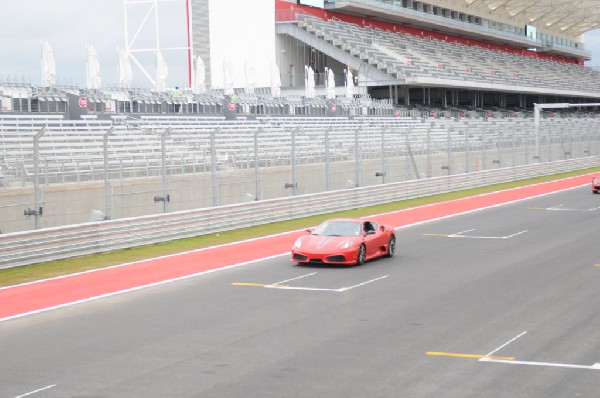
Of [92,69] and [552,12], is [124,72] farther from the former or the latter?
[552,12]

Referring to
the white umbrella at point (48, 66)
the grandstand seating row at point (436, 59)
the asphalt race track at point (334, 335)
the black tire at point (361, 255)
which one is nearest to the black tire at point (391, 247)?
the asphalt race track at point (334, 335)

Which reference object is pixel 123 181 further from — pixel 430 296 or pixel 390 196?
pixel 390 196

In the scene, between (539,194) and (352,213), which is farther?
(539,194)

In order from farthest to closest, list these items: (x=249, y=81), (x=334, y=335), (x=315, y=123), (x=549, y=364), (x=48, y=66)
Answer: (x=249, y=81), (x=315, y=123), (x=48, y=66), (x=334, y=335), (x=549, y=364)

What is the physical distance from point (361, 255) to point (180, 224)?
7.38 metres

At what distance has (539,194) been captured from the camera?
4272cm

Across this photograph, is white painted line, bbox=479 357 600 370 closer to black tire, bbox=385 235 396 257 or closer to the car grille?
the car grille

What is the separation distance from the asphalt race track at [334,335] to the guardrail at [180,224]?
14.4 feet

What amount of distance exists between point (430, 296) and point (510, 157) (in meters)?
37.9

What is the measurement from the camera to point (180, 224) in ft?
85.9

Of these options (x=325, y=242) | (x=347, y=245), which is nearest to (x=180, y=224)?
(x=325, y=242)

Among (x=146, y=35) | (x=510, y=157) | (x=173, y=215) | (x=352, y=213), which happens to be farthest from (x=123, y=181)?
(x=146, y=35)

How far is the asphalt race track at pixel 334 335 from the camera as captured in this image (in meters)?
10.2

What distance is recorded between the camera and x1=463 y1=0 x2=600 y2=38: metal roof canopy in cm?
10959
